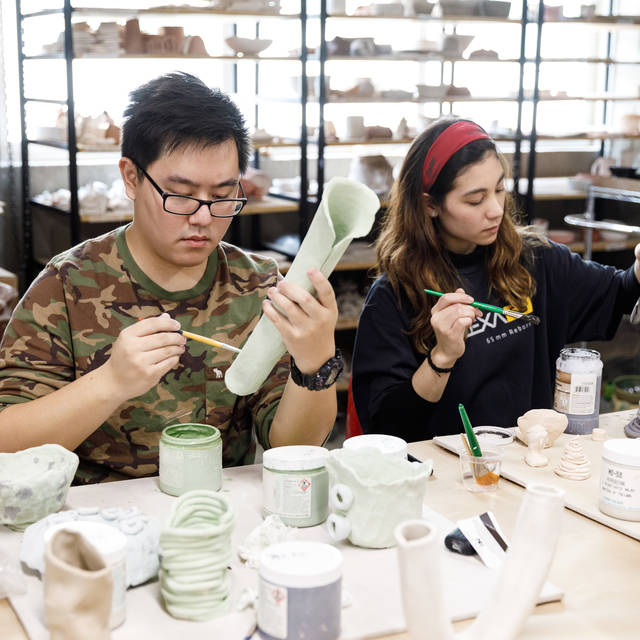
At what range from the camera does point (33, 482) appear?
1.17 meters

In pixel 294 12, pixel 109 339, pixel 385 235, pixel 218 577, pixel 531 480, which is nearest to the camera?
pixel 218 577

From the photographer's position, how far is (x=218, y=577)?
99 centimetres

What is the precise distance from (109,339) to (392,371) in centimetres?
63

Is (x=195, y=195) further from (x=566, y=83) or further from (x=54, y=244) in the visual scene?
(x=566, y=83)

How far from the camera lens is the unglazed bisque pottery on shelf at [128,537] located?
1034 millimetres

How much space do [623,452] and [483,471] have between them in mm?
229

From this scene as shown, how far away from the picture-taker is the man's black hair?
147cm

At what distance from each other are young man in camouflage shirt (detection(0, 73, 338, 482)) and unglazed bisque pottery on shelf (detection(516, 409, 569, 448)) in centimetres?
36

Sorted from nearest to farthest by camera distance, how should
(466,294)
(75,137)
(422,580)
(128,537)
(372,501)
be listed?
(422,580)
(128,537)
(372,501)
(466,294)
(75,137)

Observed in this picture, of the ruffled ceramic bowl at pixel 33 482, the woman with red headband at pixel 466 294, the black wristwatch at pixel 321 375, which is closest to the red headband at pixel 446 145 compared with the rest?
the woman with red headband at pixel 466 294

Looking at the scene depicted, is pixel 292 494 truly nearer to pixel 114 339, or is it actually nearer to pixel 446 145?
pixel 114 339

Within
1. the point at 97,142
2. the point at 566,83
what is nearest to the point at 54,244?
the point at 97,142

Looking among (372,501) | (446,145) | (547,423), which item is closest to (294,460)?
(372,501)

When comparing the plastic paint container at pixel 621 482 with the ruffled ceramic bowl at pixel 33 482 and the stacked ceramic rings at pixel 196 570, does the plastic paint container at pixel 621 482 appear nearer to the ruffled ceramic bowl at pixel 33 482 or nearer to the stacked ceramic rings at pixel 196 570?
the stacked ceramic rings at pixel 196 570
